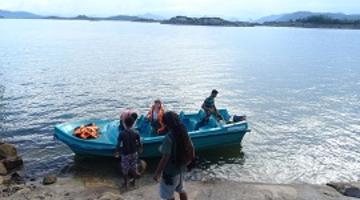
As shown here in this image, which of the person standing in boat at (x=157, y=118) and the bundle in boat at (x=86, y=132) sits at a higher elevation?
the person standing in boat at (x=157, y=118)

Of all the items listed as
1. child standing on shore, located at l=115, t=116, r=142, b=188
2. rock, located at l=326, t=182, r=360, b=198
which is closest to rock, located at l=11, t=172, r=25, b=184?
child standing on shore, located at l=115, t=116, r=142, b=188

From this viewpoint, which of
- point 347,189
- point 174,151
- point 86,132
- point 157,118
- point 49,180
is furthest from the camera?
point 86,132

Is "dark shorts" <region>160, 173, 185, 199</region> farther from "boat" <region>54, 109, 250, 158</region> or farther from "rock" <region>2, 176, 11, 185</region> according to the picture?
"rock" <region>2, 176, 11, 185</region>

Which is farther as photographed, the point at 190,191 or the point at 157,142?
the point at 157,142

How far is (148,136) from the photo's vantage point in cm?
1532

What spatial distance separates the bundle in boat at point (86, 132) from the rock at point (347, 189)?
7648 millimetres

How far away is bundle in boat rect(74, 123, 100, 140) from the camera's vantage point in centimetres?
1497

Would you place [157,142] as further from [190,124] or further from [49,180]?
[49,180]

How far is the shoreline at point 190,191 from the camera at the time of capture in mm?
11602

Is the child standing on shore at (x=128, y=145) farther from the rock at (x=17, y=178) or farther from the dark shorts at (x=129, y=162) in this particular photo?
the rock at (x=17, y=178)

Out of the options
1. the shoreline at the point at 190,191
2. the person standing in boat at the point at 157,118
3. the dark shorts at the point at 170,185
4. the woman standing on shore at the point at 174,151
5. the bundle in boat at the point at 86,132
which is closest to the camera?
the woman standing on shore at the point at 174,151

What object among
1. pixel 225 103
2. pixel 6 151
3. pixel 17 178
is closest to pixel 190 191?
pixel 17 178

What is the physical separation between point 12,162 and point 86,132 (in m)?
2.52

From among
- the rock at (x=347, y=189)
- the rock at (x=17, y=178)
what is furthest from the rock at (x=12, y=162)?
the rock at (x=347, y=189)
